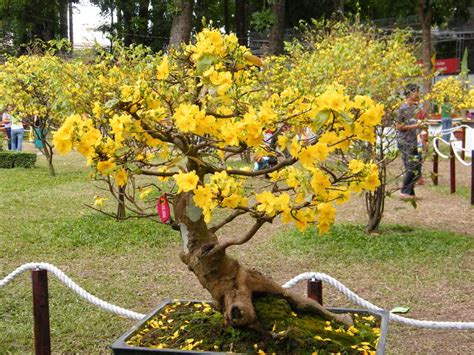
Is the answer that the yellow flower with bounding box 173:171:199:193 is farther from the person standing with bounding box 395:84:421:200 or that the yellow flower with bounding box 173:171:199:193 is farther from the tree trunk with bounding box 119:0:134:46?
the tree trunk with bounding box 119:0:134:46

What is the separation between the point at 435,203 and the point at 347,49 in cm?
242

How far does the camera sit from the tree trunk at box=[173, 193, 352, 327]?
2.14 meters

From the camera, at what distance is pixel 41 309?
3.00m

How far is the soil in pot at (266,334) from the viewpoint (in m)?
2.03

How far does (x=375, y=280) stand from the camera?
4.95 meters

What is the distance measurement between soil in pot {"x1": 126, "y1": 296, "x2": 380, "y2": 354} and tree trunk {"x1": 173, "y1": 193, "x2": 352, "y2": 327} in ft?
0.14

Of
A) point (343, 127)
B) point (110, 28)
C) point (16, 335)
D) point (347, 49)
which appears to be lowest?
point (16, 335)

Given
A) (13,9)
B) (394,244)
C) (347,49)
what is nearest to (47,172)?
(347,49)

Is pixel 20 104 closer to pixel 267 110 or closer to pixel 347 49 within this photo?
pixel 347 49

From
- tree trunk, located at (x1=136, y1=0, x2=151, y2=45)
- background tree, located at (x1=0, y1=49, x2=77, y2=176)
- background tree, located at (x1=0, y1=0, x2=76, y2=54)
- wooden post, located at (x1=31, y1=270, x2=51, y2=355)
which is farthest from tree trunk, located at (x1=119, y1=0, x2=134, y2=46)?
wooden post, located at (x1=31, y1=270, x2=51, y2=355)

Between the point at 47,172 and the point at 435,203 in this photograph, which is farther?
the point at 47,172

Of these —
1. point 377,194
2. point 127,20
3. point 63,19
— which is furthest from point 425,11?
point 63,19

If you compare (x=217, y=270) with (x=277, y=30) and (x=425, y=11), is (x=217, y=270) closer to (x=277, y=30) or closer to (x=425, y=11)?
(x=277, y=30)

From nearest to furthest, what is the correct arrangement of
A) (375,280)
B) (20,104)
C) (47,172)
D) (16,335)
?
(16,335) → (375,280) → (20,104) → (47,172)
